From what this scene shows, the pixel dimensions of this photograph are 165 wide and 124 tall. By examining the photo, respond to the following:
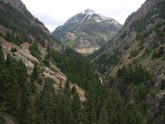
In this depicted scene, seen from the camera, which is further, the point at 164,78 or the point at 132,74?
the point at 132,74

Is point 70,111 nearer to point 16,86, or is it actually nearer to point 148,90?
point 16,86

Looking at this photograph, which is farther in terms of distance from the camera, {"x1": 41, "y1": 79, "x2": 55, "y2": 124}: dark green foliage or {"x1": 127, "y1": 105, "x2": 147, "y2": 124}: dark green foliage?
{"x1": 127, "y1": 105, "x2": 147, "y2": 124}: dark green foliage

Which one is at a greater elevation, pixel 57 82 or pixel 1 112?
pixel 57 82

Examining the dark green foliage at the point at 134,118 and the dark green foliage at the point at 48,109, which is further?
the dark green foliage at the point at 134,118

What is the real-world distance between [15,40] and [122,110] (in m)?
104

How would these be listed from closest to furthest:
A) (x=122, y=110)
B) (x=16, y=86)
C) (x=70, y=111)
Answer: (x=16, y=86), (x=70, y=111), (x=122, y=110)

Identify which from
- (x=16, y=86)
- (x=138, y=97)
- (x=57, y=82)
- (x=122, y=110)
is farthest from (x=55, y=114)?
(x=138, y=97)

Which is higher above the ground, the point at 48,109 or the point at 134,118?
the point at 48,109

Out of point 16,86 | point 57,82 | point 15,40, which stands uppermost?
point 15,40

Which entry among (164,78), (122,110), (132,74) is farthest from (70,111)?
(132,74)

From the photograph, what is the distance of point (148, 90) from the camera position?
160625mm

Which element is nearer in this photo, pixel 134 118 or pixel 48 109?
pixel 48 109

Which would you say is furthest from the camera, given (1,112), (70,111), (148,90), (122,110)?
(148,90)

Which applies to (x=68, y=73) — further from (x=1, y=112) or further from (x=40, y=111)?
(x=1, y=112)
